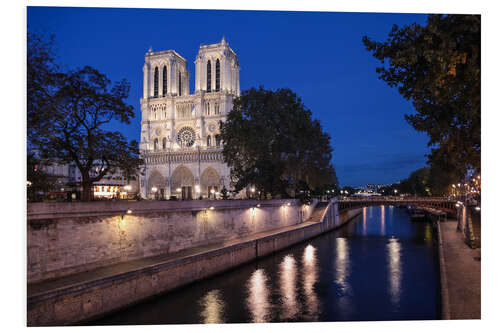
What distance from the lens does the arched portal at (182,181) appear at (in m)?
51.8

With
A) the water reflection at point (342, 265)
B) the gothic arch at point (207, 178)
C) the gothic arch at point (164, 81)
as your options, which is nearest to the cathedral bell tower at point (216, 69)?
the gothic arch at point (164, 81)

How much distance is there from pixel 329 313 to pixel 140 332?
226 inches

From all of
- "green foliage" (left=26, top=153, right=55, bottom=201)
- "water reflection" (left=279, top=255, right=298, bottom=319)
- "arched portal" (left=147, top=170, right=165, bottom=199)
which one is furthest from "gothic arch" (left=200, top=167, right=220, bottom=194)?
"green foliage" (left=26, top=153, right=55, bottom=201)

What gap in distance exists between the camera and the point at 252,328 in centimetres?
873

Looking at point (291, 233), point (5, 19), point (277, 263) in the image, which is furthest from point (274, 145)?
point (5, 19)

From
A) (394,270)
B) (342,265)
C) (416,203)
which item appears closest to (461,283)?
(394,270)

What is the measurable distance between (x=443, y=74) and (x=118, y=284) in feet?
31.4

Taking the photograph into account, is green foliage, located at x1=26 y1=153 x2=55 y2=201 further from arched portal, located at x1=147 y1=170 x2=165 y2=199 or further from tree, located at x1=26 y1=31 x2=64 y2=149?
arched portal, located at x1=147 y1=170 x2=165 y2=199

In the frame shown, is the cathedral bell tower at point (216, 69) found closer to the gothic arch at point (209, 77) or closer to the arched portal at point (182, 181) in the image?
the gothic arch at point (209, 77)

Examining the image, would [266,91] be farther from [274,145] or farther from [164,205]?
[164,205]

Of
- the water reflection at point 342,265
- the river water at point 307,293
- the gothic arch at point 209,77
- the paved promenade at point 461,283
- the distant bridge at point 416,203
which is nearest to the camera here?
the paved promenade at point 461,283

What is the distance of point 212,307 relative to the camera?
476 inches

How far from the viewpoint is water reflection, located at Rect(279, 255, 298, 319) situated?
11880 millimetres

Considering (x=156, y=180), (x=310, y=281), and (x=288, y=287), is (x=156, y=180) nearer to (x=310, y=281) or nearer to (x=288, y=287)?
(x=310, y=281)
